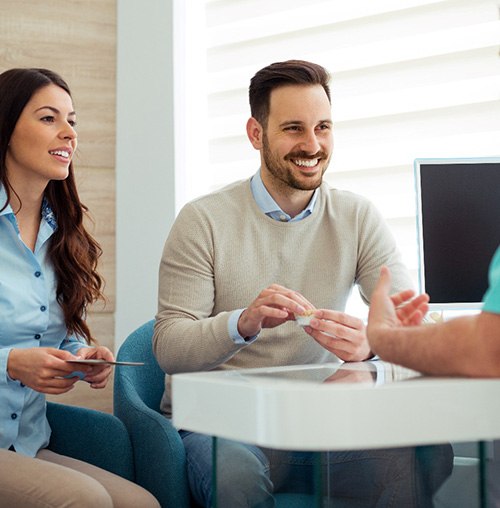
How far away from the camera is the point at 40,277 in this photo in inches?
92.0

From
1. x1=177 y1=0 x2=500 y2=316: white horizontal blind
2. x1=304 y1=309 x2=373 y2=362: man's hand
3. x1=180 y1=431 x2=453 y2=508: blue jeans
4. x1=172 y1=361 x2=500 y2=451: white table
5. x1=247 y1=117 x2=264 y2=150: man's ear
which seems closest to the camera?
x1=172 y1=361 x2=500 y2=451: white table

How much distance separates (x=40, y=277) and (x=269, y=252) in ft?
2.01

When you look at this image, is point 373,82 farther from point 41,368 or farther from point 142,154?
point 41,368

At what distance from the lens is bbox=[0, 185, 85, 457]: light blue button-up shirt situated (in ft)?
7.29

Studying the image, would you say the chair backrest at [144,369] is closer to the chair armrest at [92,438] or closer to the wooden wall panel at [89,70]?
the chair armrest at [92,438]

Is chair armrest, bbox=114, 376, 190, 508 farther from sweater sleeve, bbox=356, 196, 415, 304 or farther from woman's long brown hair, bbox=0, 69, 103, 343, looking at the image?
sweater sleeve, bbox=356, 196, 415, 304

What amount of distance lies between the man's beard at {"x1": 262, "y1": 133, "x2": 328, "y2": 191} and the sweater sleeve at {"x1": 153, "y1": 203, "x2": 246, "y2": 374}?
0.25 m

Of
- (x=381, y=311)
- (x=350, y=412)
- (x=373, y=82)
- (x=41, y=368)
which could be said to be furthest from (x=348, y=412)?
(x=373, y=82)

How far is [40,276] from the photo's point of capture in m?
2.34

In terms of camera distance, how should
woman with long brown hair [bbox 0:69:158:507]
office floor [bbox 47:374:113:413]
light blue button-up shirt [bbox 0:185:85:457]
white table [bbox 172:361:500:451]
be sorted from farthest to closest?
office floor [bbox 47:374:113:413], light blue button-up shirt [bbox 0:185:85:457], woman with long brown hair [bbox 0:69:158:507], white table [bbox 172:361:500:451]

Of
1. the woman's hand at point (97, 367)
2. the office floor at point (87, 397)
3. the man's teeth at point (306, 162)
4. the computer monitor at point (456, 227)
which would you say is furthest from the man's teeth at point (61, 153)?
the office floor at point (87, 397)

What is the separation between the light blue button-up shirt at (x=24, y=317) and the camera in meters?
2.22

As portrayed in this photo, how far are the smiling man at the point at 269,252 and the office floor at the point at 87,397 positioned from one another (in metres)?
0.93

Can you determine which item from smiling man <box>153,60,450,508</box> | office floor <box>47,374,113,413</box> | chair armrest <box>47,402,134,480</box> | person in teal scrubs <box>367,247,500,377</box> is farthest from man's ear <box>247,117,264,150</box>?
person in teal scrubs <box>367,247,500,377</box>
